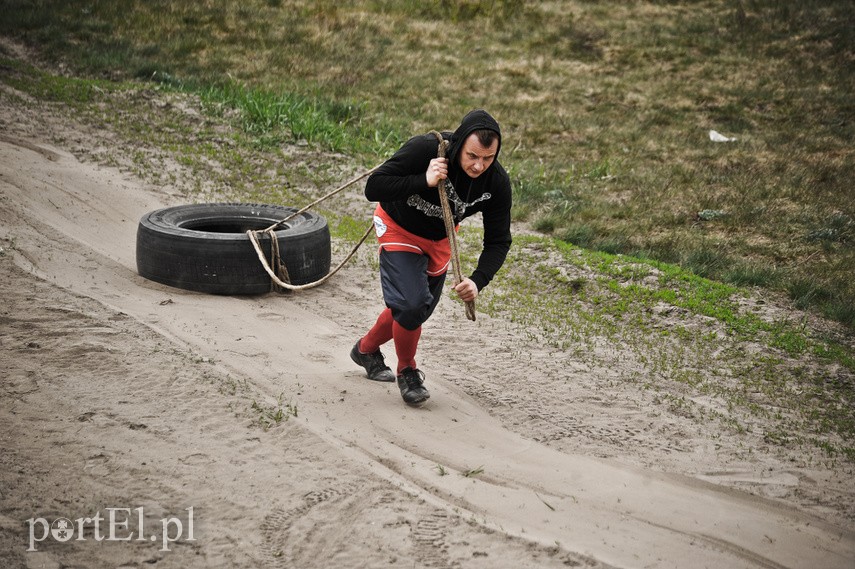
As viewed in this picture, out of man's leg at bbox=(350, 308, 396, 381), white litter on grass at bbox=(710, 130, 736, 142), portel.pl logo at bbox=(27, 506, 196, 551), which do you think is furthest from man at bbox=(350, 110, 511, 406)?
white litter on grass at bbox=(710, 130, 736, 142)

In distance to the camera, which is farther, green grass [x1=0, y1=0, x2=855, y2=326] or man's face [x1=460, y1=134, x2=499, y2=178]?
green grass [x1=0, y1=0, x2=855, y2=326]

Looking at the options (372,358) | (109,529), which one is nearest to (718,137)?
(372,358)

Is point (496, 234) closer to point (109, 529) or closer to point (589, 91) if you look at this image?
point (109, 529)

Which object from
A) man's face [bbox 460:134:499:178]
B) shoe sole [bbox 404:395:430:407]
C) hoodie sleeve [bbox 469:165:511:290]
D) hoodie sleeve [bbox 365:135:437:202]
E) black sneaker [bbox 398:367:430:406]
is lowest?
shoe sole [bbox 404:395:430:407]

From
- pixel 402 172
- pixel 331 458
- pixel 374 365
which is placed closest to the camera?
pixel 331 458

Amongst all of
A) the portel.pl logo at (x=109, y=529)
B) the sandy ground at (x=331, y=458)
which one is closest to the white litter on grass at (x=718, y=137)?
the sandy ground at (x=331, y=458)

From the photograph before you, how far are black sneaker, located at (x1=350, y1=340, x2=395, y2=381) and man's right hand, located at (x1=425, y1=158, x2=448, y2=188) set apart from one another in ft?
4.70

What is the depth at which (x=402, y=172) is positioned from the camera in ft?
15.0

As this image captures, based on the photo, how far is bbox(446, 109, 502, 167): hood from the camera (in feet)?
14.1

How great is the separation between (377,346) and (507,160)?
683cm

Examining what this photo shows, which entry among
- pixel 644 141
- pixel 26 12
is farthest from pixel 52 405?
pixel 26 12

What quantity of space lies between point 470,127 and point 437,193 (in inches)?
19.2

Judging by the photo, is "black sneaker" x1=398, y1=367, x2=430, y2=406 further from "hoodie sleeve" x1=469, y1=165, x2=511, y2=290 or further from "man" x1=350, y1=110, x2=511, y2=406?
"hoodie sleeve" x1=469, y1=165, x2=511, y2=290

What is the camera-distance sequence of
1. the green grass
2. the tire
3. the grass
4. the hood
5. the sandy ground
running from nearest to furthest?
the sandy ground → the hood → the grass → the tire → the green grass
